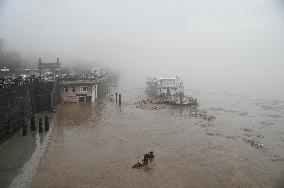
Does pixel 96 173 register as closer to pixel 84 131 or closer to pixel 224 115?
pixel 84 131

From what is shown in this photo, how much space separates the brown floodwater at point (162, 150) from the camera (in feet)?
80.2

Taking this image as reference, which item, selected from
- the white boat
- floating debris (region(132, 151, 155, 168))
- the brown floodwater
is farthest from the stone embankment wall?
the white boat

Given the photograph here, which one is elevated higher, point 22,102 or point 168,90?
point 168,90

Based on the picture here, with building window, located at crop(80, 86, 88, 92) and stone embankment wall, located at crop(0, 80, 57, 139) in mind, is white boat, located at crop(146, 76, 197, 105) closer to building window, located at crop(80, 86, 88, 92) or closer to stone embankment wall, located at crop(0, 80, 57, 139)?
building window, located at crop(80, 86, 88, 92)

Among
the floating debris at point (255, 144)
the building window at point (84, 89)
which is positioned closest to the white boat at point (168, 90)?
the building window at point (84, 89)

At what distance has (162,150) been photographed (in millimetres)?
31812

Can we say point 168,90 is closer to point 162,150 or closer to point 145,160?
point 162,150

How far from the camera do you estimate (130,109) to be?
58094 millimetres

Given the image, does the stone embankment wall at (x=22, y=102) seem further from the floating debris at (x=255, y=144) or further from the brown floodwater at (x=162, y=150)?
the floating debris at (x=255, y=144)

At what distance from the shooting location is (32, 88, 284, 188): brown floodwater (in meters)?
24.5

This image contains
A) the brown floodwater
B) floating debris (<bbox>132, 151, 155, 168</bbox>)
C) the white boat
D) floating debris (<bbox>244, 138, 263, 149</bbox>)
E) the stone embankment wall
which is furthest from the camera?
the white boat

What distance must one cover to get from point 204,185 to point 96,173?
7.84m

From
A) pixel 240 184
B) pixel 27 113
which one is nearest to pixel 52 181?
pixel 240 184

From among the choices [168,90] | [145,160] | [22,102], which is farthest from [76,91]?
[145,160]
